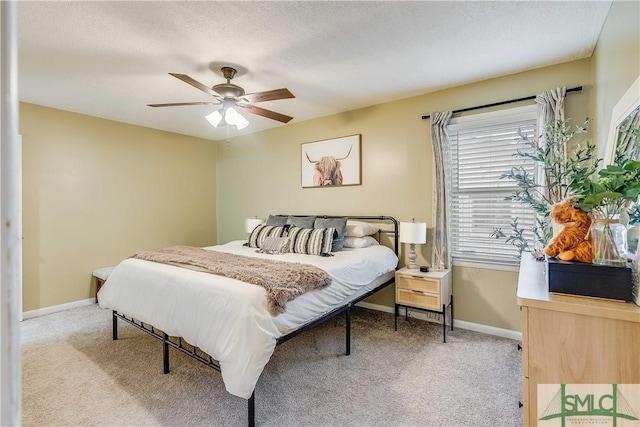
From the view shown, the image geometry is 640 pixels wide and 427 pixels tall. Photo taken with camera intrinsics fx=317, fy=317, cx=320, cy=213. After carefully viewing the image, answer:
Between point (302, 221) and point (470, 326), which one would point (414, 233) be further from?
point (302, 221)

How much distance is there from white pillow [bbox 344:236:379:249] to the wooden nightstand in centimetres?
53

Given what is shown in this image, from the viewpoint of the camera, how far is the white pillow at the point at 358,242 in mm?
3617

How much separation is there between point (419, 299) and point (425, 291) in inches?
4.4

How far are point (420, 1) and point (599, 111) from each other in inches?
65.3

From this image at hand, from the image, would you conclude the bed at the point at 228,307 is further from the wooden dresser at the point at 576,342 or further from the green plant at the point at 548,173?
the green plant at the point at 548,173

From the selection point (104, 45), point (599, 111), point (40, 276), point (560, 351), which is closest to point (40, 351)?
point (40, 276)

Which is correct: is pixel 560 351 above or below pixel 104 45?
below

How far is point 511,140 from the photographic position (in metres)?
3.11

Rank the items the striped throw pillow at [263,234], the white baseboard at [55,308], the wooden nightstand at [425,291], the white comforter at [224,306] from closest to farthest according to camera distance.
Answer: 1. the white comforter at [224,306]
2. the wooden nightstand at [425,291]
3. the white baseboard at [55,308]
4. the striped throw pillow at [263,234]

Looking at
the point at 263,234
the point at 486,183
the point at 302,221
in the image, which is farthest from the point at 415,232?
the point at 263,234

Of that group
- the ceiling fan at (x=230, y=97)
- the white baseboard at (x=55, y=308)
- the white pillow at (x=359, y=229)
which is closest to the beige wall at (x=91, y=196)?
the white baseboard at (x=55, y=308)

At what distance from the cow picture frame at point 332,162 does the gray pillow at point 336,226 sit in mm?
617

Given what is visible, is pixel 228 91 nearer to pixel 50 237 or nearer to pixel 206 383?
pixel 206 383

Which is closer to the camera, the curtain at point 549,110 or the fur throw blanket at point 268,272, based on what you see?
the fur throw blanket at point 268,272
